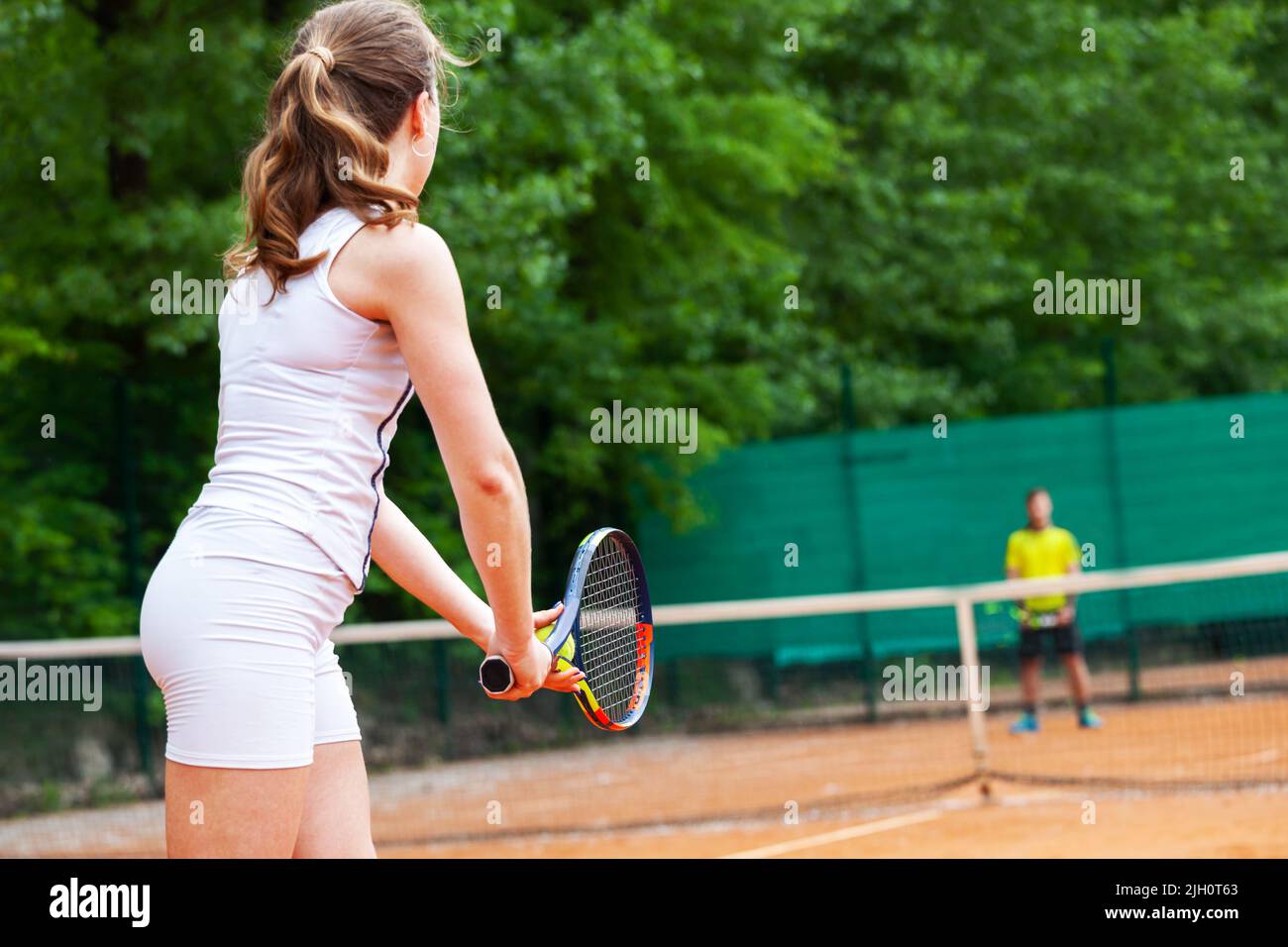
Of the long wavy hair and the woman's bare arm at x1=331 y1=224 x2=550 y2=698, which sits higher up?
the long wavy hair

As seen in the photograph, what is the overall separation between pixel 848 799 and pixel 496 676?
6901mm

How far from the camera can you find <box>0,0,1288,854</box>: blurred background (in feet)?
34.7

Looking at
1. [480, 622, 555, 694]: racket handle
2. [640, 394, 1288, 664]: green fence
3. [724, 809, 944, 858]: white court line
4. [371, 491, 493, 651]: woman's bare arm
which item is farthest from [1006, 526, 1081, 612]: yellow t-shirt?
[480, 622, 555, 694]: racket handle

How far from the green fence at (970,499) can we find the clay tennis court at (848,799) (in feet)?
5.99

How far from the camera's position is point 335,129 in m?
2.28

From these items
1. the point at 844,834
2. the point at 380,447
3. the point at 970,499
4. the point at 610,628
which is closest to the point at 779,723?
the point at 970,499

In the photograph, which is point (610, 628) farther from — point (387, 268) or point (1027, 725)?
point (1027, 725)

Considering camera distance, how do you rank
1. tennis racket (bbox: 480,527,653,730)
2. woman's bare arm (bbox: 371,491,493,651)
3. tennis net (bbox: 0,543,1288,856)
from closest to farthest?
woman's bare arm (bbox: 371,491,493,651) < tennis racket (bbox: 480,527,653,730) < tennis net (bbox: 0,543,1288,856)

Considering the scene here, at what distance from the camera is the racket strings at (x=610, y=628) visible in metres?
2.88

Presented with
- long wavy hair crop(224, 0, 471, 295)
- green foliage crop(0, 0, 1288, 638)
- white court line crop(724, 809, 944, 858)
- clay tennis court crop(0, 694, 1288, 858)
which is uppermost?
green foliage crop(0, 0, 1288, 638)

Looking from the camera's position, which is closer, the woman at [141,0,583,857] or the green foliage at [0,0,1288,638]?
the woman at [141,0,583,857]

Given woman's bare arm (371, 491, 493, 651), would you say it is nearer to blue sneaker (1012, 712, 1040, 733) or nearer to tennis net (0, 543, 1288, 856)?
tennis net (0, 543, 1288, 856)

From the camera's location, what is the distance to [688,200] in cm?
1311
